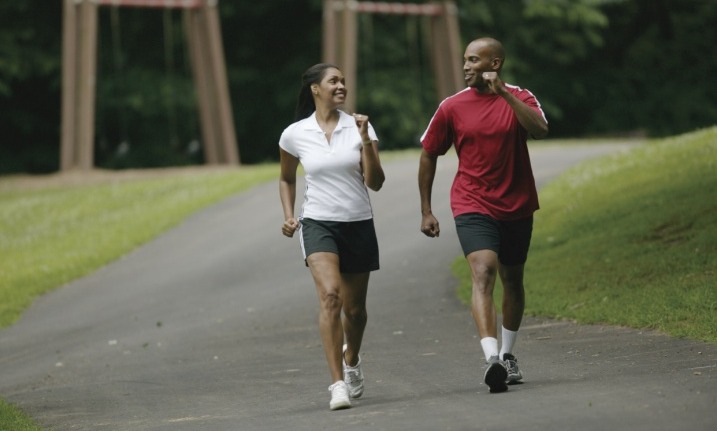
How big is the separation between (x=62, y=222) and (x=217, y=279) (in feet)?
25.0

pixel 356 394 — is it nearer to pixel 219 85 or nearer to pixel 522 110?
pixel 522 110

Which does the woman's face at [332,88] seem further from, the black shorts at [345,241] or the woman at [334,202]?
the black shorts at [345,241]

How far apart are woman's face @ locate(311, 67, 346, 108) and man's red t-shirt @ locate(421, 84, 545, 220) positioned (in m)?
0.58

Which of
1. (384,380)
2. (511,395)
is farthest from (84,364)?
(511,395)

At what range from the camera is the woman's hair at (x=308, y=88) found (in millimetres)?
9070

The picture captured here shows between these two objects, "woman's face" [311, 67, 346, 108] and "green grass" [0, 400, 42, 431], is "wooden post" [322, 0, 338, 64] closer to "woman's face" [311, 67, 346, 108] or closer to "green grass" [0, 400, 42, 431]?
"green grass" [0, 400, 42, 431]

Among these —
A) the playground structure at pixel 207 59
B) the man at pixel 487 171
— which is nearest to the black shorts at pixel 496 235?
the man at pixel 487 171

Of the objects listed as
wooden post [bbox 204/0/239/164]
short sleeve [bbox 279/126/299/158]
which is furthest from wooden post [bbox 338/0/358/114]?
short sleeve [bbox 279/126/299/158]

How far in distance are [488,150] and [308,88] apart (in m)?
1.16

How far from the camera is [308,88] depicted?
361 inches

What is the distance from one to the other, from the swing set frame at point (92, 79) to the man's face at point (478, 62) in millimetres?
20023

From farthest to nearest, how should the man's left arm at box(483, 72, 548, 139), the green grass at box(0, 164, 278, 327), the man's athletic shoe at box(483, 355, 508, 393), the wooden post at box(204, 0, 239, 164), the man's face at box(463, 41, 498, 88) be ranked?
the wooden post at box(204, 0, 239, 164)
the green grass at box(0, 164, 278, 327)
the man's face at box(463, 41, 498, 88)
the man's left arm at box(483, 72, 548, 139)
the man's athletic shoe at box(483, 355, 508, 393)

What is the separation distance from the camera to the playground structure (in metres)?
28.4

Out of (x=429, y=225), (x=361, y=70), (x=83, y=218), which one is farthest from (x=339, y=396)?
(x=361, y=70)
